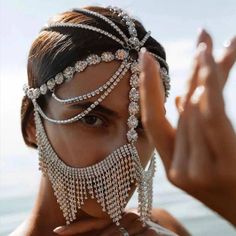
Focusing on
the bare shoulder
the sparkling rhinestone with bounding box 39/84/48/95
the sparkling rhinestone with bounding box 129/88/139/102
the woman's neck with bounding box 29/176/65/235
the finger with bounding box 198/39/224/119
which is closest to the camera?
the finger with bounding box 198/39/224/119

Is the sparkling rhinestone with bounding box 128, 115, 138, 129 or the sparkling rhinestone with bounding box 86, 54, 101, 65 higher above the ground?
the sparkling rhinestone with bounding box 86, 54, 101, 65

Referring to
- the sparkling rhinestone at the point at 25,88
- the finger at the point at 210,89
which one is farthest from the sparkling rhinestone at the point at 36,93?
the finger at the point at 210,89

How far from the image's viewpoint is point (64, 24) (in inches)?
111

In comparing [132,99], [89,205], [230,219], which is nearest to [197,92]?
[230,219]

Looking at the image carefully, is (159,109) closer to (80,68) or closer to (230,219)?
(230,219)

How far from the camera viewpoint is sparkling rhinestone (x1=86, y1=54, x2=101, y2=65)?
8.71 ft

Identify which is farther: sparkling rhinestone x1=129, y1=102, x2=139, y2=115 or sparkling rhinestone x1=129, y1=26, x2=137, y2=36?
sparkling rhinestone x1=129, y1=26, x2=137, y2=36

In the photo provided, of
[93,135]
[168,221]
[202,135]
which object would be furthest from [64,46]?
[202,135]

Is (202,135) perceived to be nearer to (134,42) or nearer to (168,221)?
(134,42)

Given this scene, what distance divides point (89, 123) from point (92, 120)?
0.06 ft

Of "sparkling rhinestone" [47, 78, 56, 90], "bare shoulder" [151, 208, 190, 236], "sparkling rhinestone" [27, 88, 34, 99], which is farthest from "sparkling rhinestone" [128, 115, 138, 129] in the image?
"bare shoulder" [151, 208, 190, 236]

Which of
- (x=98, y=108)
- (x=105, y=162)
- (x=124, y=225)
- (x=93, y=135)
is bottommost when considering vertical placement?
(x=124, y=225)

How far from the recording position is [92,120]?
8.55 ft

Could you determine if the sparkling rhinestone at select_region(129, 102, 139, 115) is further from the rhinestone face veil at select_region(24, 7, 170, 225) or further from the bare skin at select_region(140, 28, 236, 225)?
the bare skin at select_region(140, 28, 236, 225)
